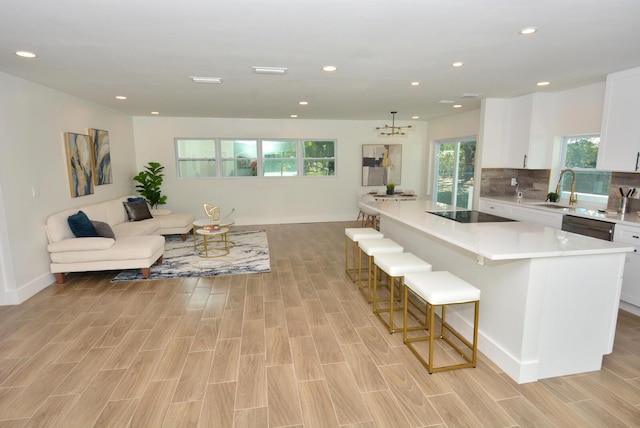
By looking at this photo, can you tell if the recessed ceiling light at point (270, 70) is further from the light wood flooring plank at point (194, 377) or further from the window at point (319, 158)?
the window at point (319, 158)

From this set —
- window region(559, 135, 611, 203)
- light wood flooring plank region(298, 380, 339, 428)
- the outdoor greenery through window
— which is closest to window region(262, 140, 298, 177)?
the outdoor greenery through window

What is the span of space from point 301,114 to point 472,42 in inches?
177

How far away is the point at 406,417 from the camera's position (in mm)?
2016

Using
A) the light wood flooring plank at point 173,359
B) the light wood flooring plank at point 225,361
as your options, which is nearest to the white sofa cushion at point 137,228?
the light wood flooring plank at point 173,359

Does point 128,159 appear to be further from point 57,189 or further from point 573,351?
point 573,351

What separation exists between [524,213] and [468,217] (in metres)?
1.79

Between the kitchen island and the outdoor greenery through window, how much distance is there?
5721 millimetres

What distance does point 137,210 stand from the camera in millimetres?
6027

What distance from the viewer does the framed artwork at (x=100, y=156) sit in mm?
5398

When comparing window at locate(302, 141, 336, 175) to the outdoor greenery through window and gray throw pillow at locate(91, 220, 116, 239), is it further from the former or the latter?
gray throw pillow at locate(91, 220, 116, 239)

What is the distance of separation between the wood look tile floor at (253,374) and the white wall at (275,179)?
4.14m

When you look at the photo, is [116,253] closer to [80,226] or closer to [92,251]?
[92,251]

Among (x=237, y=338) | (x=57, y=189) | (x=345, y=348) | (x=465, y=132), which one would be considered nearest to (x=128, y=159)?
(x=57, y=189)

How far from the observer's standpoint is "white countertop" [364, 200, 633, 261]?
2172mm
